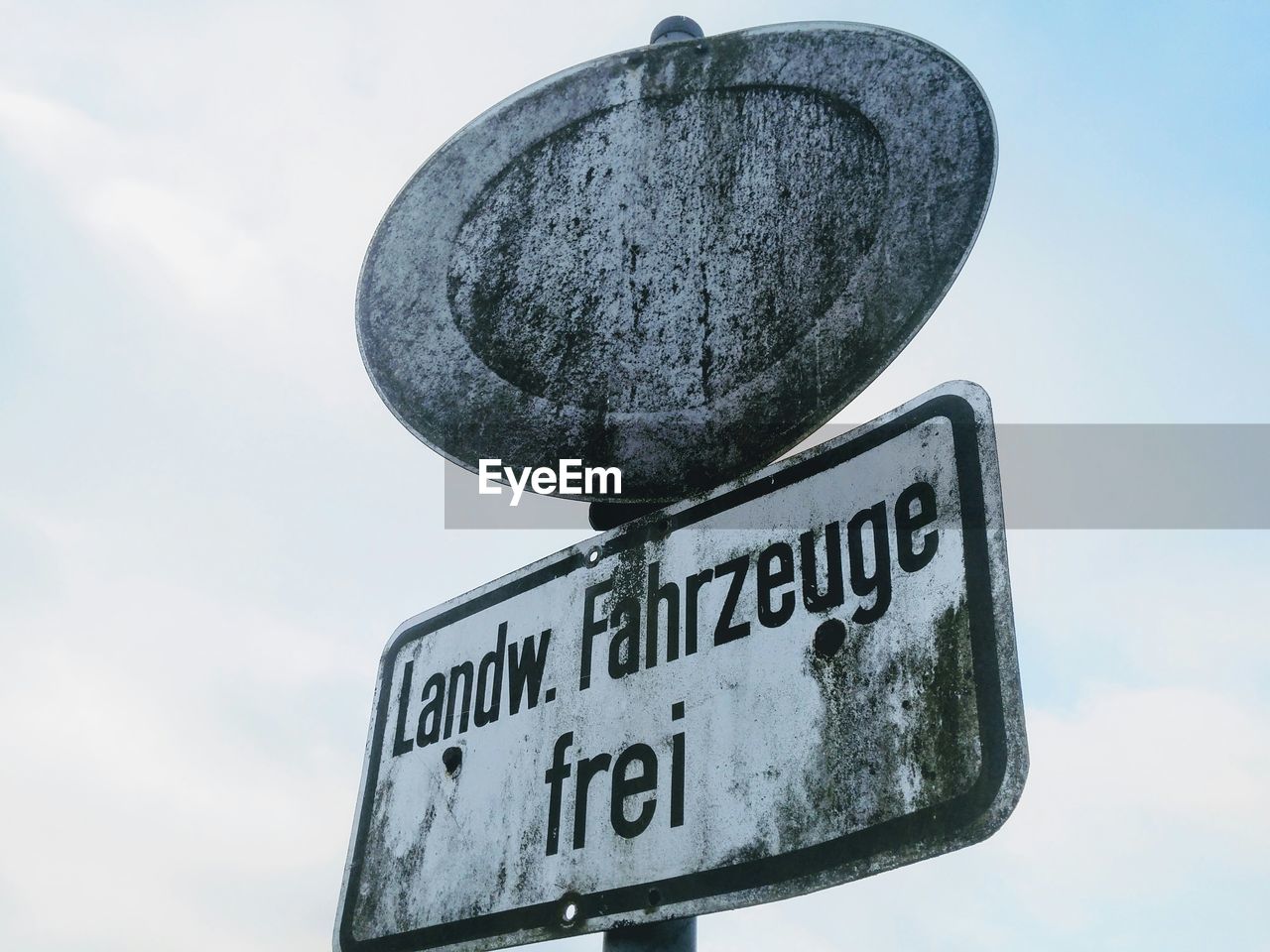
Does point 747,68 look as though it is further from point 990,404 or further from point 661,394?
point 990,404

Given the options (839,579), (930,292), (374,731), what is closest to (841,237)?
(930,292)

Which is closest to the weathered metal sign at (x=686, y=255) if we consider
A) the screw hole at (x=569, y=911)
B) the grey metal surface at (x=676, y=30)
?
the grey metal surface at (x=676, y=30)

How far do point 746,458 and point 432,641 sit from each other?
542 millimetres

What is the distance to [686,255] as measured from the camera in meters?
1.47

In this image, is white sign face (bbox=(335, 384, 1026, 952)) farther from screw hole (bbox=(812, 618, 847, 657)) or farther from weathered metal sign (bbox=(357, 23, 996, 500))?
weathered metal sign (bbox=(357, 23, 996, 500))

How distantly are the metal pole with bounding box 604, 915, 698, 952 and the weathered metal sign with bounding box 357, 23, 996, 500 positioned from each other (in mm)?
509

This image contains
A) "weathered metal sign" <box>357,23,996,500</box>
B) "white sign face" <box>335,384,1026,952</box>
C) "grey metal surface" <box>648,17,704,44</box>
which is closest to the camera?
"white sign face" <box>335,384,1026,952</box>

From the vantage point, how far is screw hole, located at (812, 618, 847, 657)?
1.09 metres

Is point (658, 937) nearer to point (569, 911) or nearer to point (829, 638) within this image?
point (569, 911)

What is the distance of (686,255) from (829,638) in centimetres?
60

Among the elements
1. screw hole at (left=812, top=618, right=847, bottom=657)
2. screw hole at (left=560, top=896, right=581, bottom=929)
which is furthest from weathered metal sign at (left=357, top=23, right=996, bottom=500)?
screw hole at (left=560, top=896, right=581, bottom=929)

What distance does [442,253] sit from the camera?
67.1 inches

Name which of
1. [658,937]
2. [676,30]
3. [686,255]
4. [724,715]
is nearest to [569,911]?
[658,937]

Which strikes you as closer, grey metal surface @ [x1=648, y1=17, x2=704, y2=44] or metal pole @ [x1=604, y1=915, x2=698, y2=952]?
metal pole @ [x1=604, y1=915, x2=698, y2=952]
